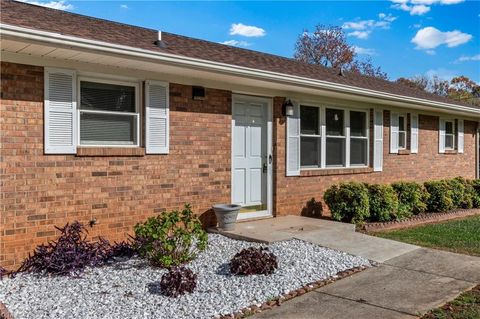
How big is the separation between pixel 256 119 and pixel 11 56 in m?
4.45

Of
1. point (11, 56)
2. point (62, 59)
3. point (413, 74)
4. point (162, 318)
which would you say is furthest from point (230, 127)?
point (413, 74)

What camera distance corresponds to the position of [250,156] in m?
8.46

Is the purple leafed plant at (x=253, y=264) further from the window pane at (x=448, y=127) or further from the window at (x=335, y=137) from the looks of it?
the window pane at (x=448, y=127)

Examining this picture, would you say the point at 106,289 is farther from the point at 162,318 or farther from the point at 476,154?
the point at 476,154

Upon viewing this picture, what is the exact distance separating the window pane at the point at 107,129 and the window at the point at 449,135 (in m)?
11.2

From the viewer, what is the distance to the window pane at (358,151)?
1063 centimetres

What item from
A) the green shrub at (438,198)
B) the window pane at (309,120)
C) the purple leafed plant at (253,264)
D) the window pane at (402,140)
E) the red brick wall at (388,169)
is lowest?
the purple leafed plant at (253,264)

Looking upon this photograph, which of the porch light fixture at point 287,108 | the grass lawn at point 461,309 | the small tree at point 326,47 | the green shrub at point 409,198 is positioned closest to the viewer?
the grass lawn at point 461,309

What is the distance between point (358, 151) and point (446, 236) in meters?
3.36

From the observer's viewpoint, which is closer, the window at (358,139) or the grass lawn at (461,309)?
the grass lawn at (461,309)

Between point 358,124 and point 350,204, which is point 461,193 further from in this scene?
point 350,204

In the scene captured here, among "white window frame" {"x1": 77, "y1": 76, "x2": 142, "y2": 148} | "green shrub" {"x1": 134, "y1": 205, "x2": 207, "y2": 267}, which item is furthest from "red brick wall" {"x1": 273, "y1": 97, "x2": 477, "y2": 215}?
"green shrub" {"x1": 134, "y1": 205, "x2": 207, "y2": 267}

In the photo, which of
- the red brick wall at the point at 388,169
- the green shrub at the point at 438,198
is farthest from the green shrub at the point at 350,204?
the green shrub at the point at 438,198

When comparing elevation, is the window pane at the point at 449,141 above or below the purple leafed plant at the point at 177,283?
above
